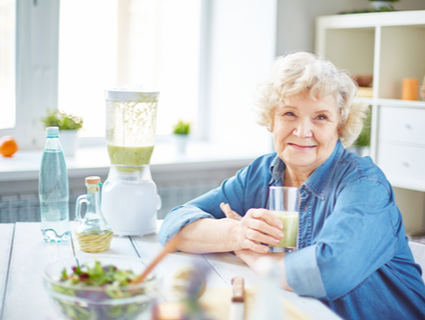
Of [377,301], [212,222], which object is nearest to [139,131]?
[212,222]

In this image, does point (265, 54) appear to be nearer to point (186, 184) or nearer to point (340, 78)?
point (186, 184)

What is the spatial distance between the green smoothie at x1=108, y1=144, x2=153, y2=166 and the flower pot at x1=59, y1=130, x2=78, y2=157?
1.08 metres

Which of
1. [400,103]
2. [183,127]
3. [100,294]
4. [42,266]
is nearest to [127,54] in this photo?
[183,127]

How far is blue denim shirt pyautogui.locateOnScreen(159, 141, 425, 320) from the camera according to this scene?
1042mm

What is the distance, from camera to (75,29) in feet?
8.77

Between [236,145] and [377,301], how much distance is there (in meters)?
1.87

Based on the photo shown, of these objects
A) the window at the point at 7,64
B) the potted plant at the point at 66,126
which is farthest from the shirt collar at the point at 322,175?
the window at the point at 7,64

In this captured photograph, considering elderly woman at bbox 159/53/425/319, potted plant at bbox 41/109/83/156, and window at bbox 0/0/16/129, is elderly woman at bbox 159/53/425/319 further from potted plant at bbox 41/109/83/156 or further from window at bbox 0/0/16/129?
window at bbox 0/0/16/129

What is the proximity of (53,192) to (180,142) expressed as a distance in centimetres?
141

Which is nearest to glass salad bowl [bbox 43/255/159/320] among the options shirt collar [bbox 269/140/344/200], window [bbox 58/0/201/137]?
shirt collar [bbox 269/140/344/200]

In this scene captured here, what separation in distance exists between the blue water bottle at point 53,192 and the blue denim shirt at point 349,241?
0.89 ft

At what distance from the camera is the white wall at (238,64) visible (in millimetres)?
2738

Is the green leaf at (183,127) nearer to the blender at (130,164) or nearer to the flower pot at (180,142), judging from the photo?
the flower pot at (180,142)

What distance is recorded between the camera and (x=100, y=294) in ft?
2.39
